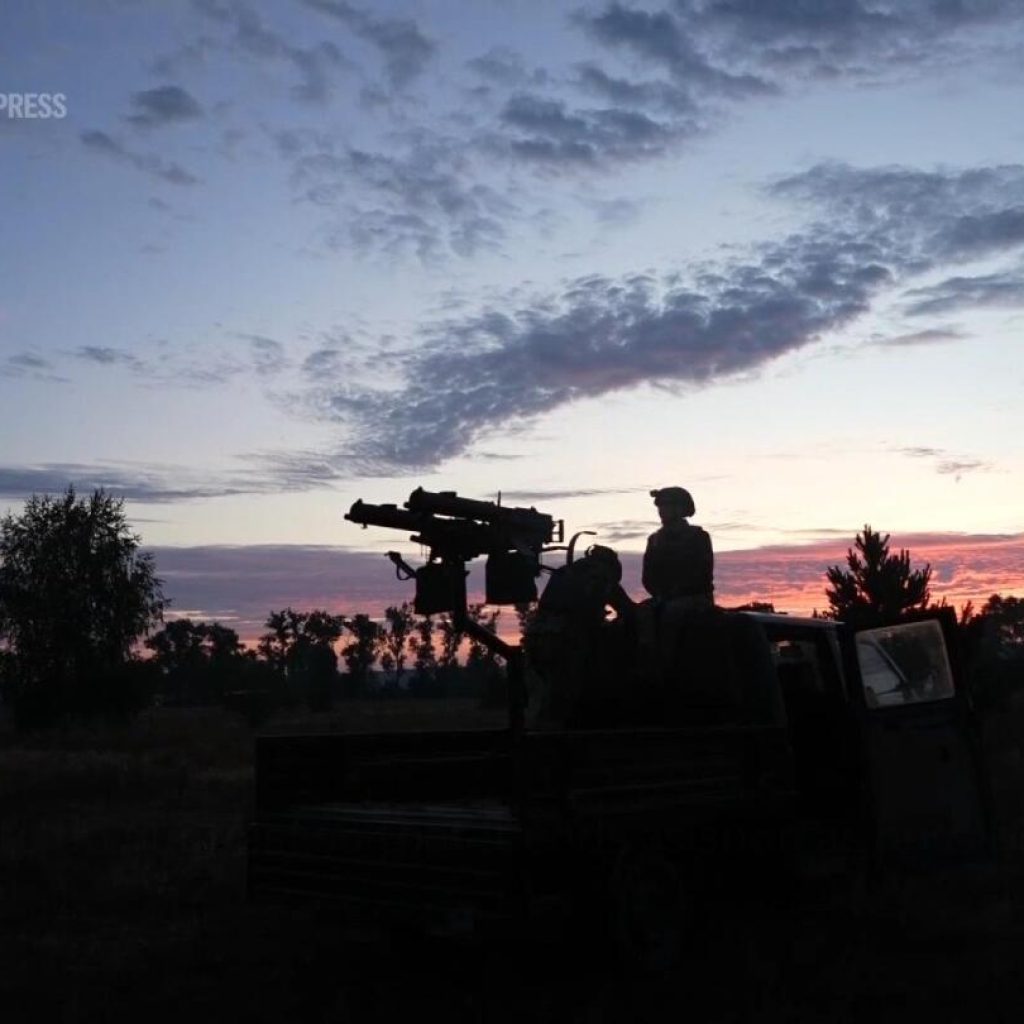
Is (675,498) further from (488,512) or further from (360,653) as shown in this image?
(360,653)

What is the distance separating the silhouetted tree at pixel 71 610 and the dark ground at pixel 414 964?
1406 inches

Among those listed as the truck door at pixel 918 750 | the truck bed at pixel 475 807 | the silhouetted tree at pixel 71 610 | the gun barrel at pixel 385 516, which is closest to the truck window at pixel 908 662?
the truck door at pixel 918 750

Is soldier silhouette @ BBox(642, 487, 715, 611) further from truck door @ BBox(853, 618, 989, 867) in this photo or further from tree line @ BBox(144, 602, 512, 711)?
tree line @ BBox(144, 602, 512, 711)

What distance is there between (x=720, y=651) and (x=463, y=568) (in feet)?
5.42

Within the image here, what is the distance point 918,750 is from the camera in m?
8.16

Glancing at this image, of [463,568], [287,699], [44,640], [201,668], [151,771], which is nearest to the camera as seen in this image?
[463,568]

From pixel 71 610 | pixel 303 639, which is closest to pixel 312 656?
pixel 303 639

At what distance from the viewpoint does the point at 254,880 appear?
704 cm

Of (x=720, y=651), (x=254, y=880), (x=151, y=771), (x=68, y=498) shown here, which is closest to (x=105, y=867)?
(x=254, y=880)

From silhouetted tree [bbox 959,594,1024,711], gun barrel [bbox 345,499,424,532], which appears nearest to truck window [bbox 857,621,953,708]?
gun barrel [bbox 345,499,424,532]

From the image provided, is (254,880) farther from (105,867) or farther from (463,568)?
(105,867)

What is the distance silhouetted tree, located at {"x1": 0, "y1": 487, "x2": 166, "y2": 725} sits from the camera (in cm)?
4497

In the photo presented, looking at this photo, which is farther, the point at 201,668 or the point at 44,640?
the point at 201,668

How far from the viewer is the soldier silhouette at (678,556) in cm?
797
